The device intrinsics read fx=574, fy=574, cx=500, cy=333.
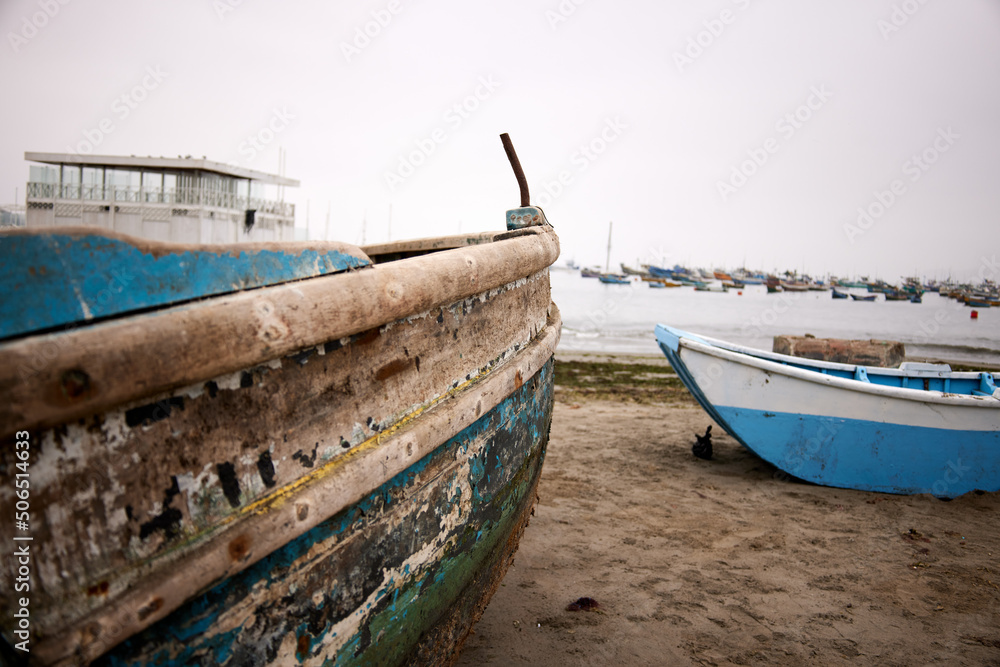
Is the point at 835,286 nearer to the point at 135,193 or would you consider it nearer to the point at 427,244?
the point at 135,193

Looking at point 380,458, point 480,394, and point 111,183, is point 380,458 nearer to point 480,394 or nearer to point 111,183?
point 480,394

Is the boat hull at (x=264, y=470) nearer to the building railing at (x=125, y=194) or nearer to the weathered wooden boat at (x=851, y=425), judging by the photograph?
the weathered wooden boat at (x=851, y=425)

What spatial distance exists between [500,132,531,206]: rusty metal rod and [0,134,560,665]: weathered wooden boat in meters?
1.59

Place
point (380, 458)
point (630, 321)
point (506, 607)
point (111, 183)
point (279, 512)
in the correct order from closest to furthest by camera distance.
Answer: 1. point (279, 512)
2. point (380, 458)
3. point (506, 607)
4. point (111, 183)
5. point (630, 321)

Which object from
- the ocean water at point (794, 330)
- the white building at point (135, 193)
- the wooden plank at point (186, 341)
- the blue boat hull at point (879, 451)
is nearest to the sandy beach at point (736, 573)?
the blue boat hull at point (879, 451)

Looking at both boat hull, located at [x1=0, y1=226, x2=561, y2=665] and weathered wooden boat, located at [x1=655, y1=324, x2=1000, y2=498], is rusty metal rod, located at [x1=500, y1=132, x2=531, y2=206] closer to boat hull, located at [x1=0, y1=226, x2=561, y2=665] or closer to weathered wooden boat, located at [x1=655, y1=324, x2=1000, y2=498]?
boat hull, located at [x1=0, y1=226, x2=561, y2=665]

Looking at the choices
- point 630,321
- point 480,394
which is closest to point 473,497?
point 480,394

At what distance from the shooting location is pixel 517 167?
3.69 metres

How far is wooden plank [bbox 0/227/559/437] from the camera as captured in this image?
37.7 inches

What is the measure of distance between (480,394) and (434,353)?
290mm

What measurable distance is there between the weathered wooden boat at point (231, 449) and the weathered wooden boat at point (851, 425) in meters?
3.87

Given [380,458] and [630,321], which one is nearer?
[380,458]

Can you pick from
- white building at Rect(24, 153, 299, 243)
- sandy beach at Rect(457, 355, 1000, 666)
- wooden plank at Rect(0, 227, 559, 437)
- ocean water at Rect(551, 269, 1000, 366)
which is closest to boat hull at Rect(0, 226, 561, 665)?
wooden plank at Rect(0, 227, 559, 437)

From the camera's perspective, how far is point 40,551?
1006 millimetres
